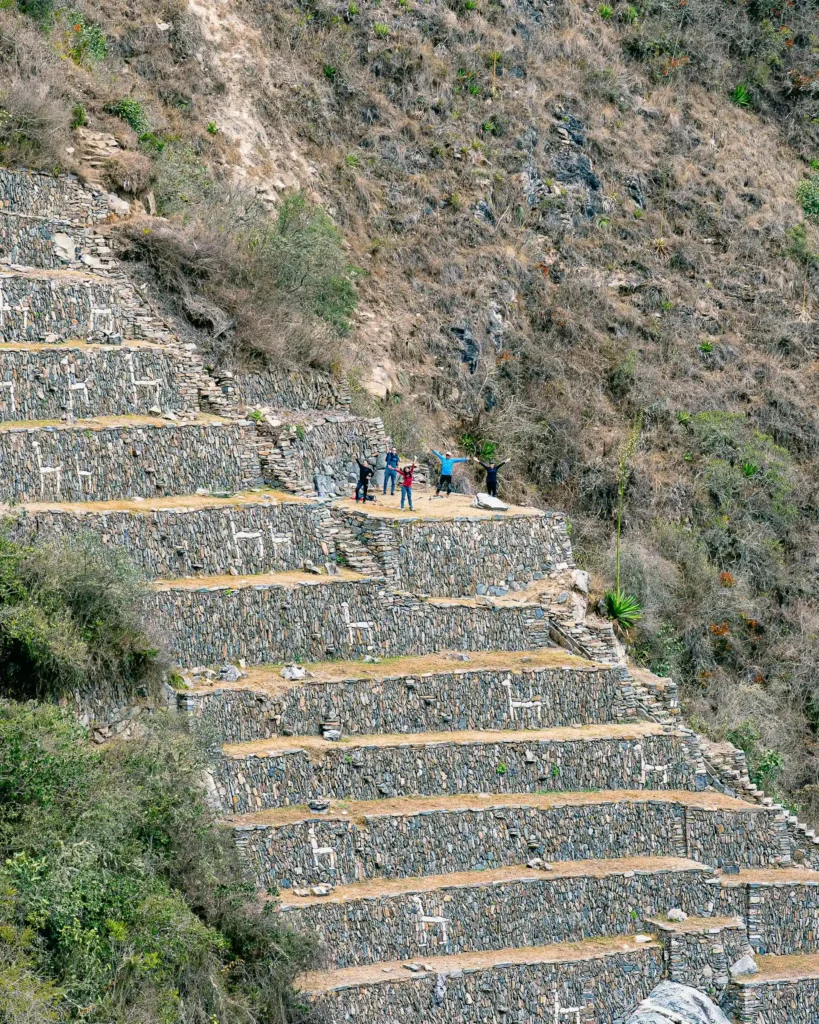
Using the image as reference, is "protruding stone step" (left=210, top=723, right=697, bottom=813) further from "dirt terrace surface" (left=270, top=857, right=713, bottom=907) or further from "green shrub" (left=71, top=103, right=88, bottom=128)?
"green shrub" (left=71, top=103, right=88, bottom=128)

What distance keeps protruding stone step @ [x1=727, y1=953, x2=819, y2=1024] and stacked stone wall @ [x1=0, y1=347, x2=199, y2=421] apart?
51.4 feet

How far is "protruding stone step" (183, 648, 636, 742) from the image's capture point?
3547cm

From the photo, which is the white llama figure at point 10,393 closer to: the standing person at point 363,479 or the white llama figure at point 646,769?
the standing person at point 363,479

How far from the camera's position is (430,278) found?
56.1 meters

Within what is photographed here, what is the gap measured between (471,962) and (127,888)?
22.8ft

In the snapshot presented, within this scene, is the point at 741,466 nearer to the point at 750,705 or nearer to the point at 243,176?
the point at 750,705

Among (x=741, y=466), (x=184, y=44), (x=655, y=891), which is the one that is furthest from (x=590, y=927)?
(x=184, y=44)

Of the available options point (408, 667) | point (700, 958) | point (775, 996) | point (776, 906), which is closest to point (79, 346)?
point (408, 667)

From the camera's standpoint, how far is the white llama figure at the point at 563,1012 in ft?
113

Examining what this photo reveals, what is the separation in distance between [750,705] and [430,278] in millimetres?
15094

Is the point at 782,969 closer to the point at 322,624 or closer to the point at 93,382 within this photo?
the point at 322,624

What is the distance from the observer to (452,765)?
36531 millimetres

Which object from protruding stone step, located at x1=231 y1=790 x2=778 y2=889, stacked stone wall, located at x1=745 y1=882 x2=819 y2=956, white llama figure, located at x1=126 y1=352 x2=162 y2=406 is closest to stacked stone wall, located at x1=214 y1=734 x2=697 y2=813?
protruding stone step, located at x1=231 y1=790 x2=778 y2=889

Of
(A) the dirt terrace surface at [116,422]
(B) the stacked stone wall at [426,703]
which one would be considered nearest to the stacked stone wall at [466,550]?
(B) the stacked stone wall at [426,703]
